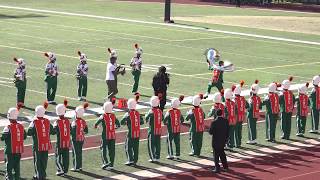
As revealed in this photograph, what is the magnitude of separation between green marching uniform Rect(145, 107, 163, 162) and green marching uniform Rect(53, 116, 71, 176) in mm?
2374

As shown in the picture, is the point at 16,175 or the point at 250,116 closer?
the point at 16,175

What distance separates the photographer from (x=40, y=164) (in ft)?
61.7

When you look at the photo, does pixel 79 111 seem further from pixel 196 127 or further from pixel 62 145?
pixel 196 127

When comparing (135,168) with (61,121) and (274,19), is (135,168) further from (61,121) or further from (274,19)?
(274,19)

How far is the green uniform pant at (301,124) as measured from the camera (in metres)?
24.7

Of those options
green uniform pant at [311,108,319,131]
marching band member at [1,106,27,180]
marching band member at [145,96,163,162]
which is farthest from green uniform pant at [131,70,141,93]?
marching band member at [1,106,27,180]

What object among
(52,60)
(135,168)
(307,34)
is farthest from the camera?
(307,34)

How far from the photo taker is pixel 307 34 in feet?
186

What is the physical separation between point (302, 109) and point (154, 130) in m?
5.69

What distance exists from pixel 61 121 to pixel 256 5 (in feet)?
218

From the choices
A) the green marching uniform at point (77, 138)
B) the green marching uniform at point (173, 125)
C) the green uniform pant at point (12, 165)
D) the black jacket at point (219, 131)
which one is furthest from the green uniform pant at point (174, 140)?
the green uniform pant at point (12, 165)

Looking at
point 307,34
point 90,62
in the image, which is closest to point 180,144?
point 90,62

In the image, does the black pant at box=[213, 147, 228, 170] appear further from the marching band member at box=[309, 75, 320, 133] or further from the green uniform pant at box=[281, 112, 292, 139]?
the marching band member at box=[309, 75, 320, 133]

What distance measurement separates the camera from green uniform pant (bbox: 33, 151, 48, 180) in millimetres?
18766
